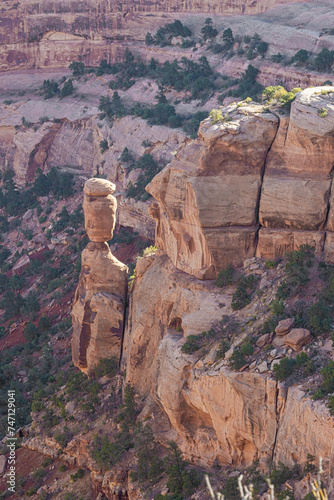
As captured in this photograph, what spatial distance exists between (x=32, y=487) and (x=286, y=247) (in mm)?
20468

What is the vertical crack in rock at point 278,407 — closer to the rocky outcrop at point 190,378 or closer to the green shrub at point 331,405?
the rocky outcrop at point 190,378

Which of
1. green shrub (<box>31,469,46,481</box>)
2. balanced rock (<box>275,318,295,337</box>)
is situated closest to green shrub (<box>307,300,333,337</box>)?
balanced rock (<box>275,318,295,337</box>)

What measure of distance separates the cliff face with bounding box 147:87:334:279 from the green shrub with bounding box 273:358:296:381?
7.43 m

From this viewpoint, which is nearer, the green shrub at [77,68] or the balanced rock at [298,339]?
the balanced rock at [298,339]

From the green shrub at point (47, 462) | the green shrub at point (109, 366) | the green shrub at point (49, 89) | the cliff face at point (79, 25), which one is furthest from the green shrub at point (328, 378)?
the cliff face at point (79, 25)

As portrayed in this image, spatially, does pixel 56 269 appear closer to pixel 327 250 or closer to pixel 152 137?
pixel 152 137

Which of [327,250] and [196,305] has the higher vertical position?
[327,250]

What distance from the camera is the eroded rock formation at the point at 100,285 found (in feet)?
145

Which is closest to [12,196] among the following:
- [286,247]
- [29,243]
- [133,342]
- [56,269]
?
[29,243]

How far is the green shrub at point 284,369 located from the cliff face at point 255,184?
7.43m

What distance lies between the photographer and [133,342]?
139 ft

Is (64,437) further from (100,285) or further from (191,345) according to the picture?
(191,345)

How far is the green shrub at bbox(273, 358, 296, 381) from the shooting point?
2950 centimetres

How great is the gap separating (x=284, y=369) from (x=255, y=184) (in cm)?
1097
